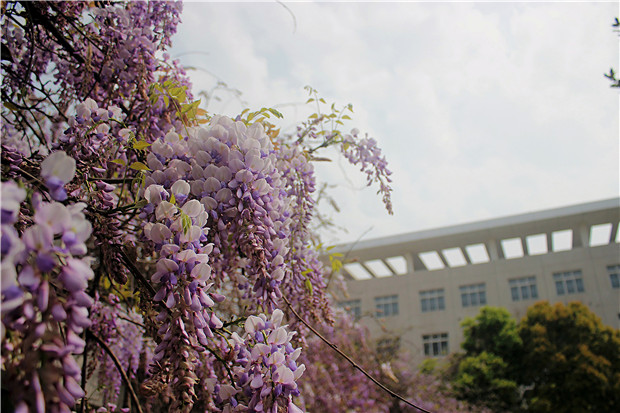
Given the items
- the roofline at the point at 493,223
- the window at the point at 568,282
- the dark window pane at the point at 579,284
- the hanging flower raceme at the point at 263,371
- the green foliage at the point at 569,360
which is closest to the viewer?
the hanging flower raceme at the point at 263,371

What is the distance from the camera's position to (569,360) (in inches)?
523

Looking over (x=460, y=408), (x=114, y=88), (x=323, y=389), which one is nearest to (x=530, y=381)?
(x=460, y=408)

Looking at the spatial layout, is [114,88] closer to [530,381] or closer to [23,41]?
[23,41]

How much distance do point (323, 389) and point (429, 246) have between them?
15725mm

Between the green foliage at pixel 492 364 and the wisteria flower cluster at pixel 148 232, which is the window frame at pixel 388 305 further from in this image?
the wisteria flower cluster at pixel 148 232

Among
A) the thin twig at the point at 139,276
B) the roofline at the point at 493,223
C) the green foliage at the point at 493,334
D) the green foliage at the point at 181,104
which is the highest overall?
the roofline at the point at 493,223

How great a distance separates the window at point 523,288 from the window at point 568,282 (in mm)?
916

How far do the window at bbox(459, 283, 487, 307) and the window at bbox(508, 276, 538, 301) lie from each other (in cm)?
128

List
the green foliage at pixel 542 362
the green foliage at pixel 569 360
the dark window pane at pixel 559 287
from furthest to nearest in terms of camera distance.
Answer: the dark window pane at pixel 559 287
the green foliage at pixel 542 362
the green foliage at pixel 569 360

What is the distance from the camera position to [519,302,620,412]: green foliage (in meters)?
12.5

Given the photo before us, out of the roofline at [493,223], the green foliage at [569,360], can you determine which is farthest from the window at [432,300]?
the green foliage at [569,360]

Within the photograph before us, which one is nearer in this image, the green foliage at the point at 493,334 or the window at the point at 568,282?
the green foliage at the point at 493,334

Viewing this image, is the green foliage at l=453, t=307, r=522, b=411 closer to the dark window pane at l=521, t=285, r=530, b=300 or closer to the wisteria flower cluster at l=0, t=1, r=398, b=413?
the dark window pane at l=521, t=285, r=530, b=300

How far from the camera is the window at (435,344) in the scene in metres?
21.4
